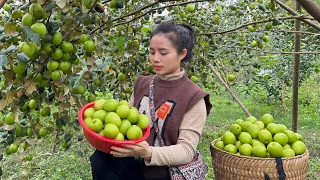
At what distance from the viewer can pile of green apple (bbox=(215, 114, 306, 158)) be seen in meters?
1.93

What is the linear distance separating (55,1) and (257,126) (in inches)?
49.7

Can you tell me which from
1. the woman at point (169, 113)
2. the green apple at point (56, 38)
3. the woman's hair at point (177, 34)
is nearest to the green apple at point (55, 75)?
the green apple at point (56, 38)

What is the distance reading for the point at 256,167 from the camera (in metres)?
1.86

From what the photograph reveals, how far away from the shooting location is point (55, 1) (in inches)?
50.7

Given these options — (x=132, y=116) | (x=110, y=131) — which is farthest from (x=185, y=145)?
(x=110, y=131)

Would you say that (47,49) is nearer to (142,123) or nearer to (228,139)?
(142,123)

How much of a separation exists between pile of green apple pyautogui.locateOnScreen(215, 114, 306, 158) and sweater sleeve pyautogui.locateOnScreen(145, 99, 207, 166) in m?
0.33

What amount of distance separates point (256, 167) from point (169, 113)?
49 centimetres

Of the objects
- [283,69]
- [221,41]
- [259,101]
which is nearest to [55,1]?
[221,41]

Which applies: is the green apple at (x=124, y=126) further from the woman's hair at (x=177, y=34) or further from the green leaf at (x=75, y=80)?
the woman's hair at (x=177, y=34)

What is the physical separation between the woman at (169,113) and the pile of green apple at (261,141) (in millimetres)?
280

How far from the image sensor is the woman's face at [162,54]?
1800 mm

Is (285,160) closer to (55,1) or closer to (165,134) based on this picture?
(165,134)

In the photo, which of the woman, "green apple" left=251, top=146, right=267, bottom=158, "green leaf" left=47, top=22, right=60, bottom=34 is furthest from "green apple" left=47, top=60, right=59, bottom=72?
"green apple" left=251, top=146, right=267, bottom=158
